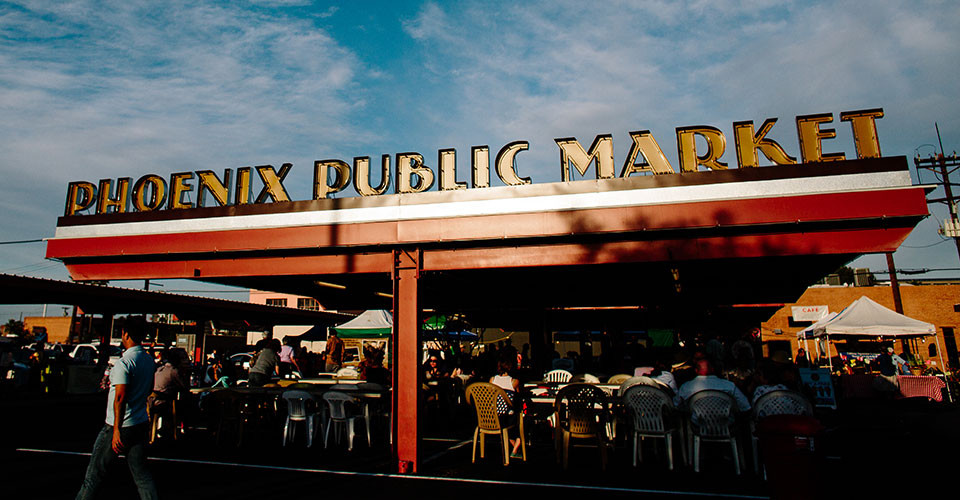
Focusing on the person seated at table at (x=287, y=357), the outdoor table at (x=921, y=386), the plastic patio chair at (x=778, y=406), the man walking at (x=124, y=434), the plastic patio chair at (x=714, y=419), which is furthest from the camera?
the outdoor table at (x=921, y=386)

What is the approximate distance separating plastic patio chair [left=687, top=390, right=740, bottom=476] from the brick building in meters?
22.1

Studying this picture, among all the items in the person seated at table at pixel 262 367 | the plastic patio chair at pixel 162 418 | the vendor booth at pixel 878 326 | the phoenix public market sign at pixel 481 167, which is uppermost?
the phoenix public market sign at pixel 481 167

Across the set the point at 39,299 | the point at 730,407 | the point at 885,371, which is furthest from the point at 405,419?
the point at 39,299

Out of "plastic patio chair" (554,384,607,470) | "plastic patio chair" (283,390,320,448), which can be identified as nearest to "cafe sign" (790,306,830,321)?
"plastic patio chair" (554,384,607,470)

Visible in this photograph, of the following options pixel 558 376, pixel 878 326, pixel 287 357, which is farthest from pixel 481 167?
pixel 878 326

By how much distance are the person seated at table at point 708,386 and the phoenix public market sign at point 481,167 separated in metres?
2.76

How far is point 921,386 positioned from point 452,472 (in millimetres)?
15119

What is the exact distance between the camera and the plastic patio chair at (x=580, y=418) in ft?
23.8

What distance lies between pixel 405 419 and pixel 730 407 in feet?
13.8

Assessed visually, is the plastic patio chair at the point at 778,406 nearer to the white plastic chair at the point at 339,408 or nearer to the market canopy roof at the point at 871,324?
the white plastic chair at the point at 339,408

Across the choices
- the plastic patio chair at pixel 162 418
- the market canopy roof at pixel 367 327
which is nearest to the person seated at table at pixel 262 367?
the plastic patio chair at pixel 162 418

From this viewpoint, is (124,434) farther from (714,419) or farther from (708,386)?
(708,386)

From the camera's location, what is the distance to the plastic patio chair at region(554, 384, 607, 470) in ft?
23.8

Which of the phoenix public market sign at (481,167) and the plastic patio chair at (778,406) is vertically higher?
the phoenix public market sign at (481,167)
